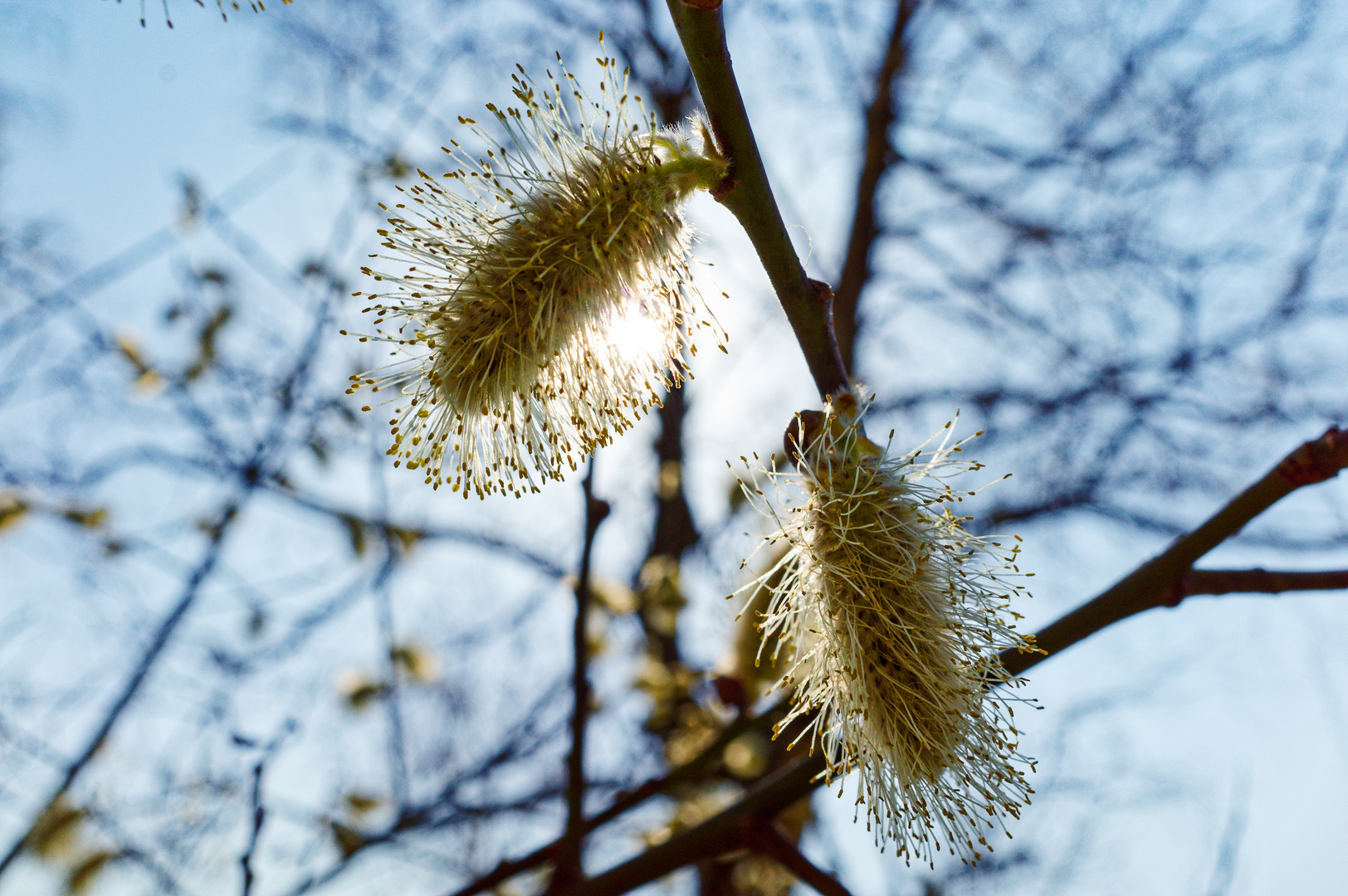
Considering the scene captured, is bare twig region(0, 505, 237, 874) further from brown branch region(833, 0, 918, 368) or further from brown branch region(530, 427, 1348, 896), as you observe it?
brown branch region(833, 0, 918, 368)

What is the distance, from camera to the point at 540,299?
1.27 meters

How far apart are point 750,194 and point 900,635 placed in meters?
0.76

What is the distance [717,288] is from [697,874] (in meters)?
3.11

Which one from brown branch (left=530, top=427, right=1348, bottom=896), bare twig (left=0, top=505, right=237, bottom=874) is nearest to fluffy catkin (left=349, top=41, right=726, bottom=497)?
brown branch (left=530, top=427, right=1348, bottom=896)

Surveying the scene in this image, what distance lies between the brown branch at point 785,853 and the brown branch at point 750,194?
0.91 m

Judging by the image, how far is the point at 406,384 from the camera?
1442mm

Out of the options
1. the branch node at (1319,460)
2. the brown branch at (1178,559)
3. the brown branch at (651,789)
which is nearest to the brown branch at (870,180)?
the brown branch at (651,789)

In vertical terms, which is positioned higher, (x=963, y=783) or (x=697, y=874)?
(x=697, y=874)

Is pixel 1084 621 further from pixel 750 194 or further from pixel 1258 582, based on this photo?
pixel 750 194

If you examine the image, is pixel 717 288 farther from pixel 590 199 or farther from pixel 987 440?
pixel 987 440

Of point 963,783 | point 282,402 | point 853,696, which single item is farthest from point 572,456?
point 282,402

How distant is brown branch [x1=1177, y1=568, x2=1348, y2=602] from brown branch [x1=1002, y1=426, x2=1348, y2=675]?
2 centimetres

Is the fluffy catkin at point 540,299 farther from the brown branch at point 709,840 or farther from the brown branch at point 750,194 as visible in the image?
the brown branch at point 709,840

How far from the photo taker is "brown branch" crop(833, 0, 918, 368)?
3959 mm
